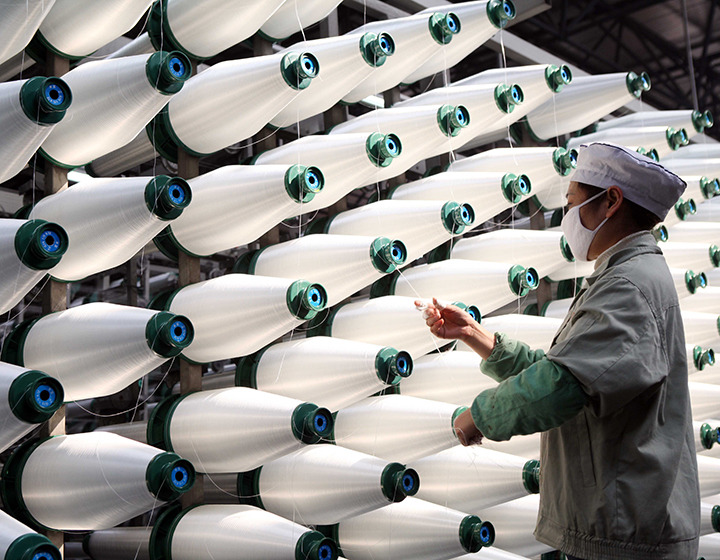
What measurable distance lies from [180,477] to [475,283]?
2.35ft

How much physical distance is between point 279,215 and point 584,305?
1.85 feet

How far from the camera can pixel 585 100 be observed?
187 cm

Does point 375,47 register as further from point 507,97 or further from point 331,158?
point 507,97

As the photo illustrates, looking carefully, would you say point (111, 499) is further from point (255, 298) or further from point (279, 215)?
point (279, 215)

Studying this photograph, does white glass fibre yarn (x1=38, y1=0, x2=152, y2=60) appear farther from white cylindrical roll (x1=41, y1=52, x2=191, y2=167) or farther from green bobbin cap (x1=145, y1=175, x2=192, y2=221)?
green bobbin cap (x1=145, y1=175, x2=192, y2=221)

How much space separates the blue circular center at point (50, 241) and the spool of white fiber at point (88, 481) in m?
0.29

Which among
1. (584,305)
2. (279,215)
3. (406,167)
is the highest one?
(406,167)

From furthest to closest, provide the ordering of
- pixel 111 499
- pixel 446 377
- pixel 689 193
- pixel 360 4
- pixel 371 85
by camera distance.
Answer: pixel 689 193 → pixel 360 4 → pixel 371 85 → pixel 446 377 → pixel 111 499

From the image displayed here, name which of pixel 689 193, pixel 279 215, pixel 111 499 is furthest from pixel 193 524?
pixel 689 193

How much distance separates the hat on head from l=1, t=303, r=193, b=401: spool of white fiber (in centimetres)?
60

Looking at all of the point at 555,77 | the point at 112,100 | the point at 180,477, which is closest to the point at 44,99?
the point at 112,100

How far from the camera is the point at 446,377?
144cm

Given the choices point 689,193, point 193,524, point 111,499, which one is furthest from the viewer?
point 689,193

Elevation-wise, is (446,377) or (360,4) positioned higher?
(360,4)
